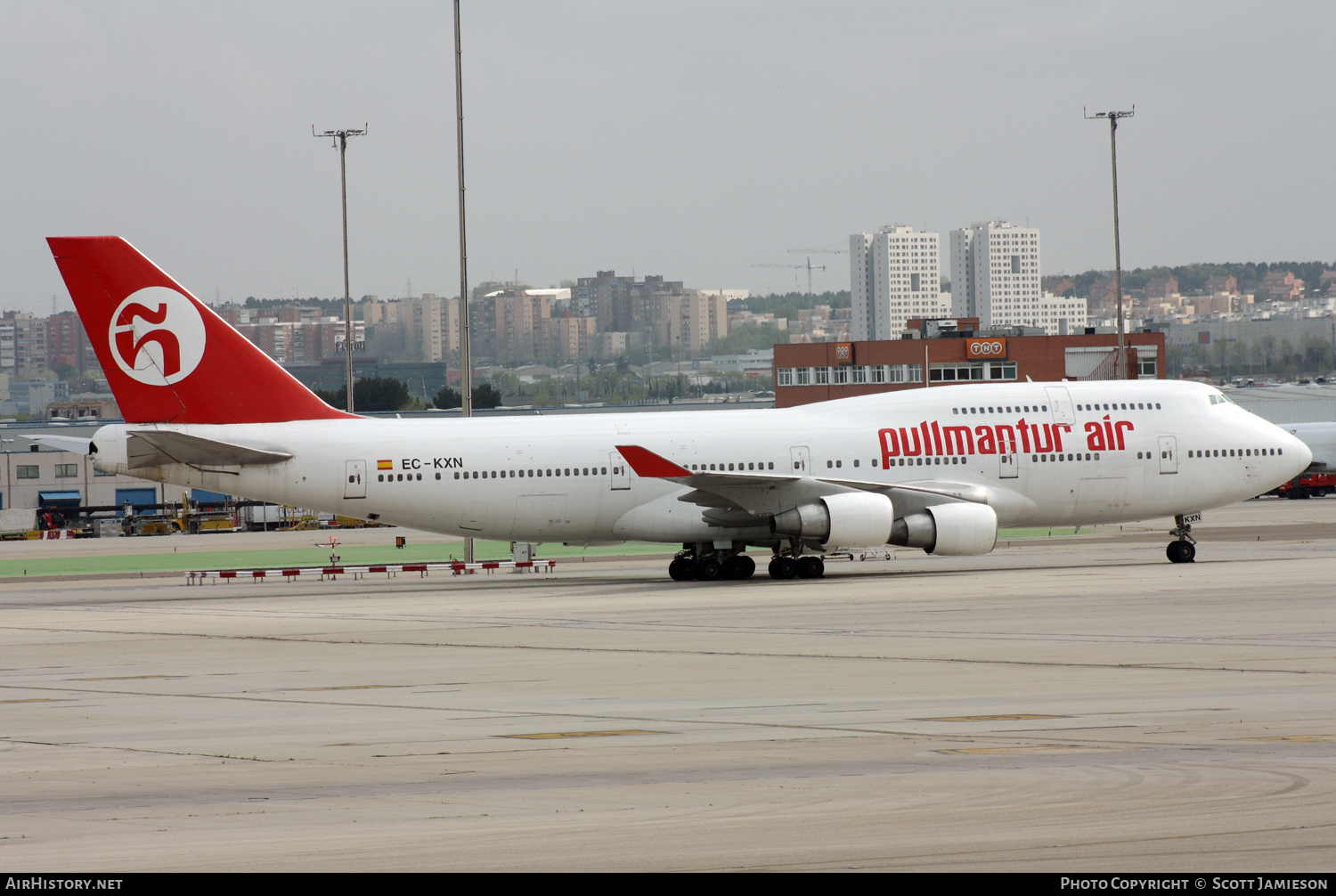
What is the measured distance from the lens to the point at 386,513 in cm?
3731

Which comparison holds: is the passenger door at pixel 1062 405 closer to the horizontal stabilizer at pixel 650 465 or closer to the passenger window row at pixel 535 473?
the horizontal stabilizer at pixel 650 465

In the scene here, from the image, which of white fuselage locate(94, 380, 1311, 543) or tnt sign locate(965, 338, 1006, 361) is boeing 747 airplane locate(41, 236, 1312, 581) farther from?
tnt sign locate(965, 338, 1006, 361)

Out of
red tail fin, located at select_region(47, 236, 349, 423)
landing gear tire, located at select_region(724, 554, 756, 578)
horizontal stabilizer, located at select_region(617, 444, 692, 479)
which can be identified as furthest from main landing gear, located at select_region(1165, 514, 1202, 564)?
red tail fin, located at select_region(47, 236, 349, 423)

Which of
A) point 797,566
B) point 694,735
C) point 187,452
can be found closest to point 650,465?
point 797,566

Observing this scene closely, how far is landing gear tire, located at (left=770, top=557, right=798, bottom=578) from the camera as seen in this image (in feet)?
125

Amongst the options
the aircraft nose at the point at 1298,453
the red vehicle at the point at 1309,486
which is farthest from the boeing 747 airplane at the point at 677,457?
the red vehicle at the point at 1309,486

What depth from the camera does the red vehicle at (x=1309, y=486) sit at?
80312mm

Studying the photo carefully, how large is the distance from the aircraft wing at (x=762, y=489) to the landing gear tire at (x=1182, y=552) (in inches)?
199

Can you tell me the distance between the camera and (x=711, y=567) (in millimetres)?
38562

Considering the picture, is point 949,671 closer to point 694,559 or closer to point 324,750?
point 324,750

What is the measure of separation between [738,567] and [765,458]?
2881mm

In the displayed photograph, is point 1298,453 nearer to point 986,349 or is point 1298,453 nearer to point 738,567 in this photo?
point 738,567
